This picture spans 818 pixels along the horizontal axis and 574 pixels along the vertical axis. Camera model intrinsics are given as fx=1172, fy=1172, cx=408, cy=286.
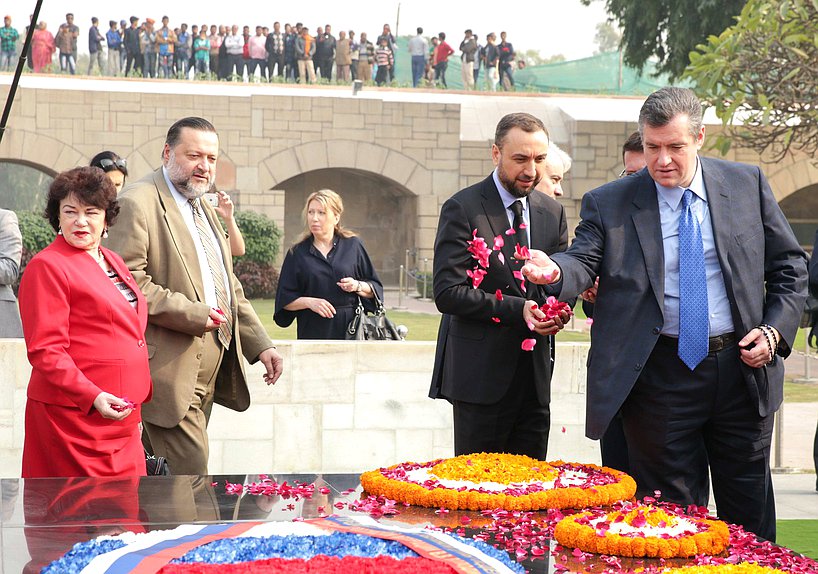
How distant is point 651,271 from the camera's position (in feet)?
13.2

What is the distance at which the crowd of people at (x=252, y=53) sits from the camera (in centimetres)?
3100

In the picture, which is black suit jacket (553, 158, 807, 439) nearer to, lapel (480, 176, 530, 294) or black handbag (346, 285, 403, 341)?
lapel (480, 176, 530, 294)

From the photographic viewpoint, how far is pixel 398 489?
3.70 meters

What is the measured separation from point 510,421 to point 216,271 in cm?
148

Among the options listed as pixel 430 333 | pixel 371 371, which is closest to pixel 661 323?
pixel 371 371

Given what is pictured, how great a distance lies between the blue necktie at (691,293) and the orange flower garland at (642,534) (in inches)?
29.4

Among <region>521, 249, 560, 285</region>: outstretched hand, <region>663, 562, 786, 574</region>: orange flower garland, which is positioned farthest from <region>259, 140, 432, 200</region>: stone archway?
<region>663, 562, 786, 574</region>: orange flower garland

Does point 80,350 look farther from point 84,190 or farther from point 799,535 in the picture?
point 799,535

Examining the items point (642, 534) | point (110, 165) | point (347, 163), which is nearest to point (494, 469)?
point (642, 534)

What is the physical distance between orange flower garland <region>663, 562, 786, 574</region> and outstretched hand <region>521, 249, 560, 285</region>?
3.79 feet

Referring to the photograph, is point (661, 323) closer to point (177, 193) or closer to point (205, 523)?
point (205, 523)

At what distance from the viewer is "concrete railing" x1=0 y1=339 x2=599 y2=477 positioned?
6.96 meters

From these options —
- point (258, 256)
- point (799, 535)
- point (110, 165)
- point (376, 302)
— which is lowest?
point (799, 535)

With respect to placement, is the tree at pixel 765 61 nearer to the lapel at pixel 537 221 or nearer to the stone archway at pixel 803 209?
the lapel at pixel 537 221
